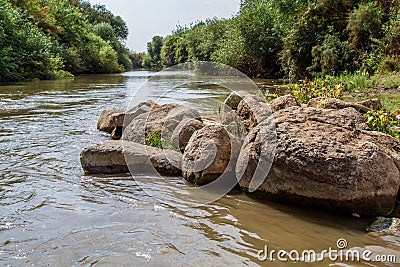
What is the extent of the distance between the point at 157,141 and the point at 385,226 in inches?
128

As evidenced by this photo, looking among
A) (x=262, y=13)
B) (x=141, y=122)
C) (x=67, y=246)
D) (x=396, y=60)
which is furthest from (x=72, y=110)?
(x=262, y=13)

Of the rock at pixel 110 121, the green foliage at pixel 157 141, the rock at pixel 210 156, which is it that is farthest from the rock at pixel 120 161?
the rock at pixel 110 121

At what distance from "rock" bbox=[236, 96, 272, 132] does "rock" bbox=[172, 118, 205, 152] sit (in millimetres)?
601

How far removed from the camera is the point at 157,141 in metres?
5.52

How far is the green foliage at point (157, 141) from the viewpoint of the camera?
5.35 metres

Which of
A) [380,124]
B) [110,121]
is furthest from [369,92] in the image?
[110,121]

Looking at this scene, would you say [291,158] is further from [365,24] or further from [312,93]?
[365,24]

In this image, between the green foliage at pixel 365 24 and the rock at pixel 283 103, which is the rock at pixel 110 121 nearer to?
the rock at pixel 283 103

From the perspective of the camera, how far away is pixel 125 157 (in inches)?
186

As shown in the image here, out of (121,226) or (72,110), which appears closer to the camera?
(121,226)

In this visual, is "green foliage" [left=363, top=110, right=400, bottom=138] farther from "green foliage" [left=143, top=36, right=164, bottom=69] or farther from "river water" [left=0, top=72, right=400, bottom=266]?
"green foliage" [left=143, top=36, right=164, bottom=69]

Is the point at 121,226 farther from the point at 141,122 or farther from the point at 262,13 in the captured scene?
the point at 262,13

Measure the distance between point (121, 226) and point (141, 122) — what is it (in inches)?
122

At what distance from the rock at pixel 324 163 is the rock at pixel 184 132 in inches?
52.9
